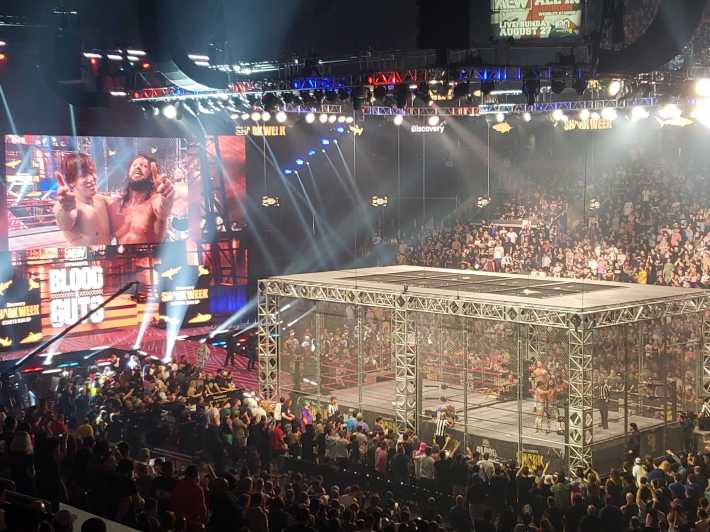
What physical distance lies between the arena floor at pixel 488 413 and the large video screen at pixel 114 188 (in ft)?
28.7

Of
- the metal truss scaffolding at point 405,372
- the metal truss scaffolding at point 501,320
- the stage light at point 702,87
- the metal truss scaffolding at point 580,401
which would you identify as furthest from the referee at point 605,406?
the stage light at point 702,87

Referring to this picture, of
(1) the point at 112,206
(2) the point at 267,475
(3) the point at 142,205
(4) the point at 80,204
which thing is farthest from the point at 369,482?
(3) the point at 142,205

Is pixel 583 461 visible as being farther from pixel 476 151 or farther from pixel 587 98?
pixel 476 151

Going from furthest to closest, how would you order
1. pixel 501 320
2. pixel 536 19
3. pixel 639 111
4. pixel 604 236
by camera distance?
pixel 604 236 → pixel 639 111 → pixel 501 320 → pixel 536 19

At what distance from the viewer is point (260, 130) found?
3203cm

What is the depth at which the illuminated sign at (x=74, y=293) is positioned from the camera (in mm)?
27297

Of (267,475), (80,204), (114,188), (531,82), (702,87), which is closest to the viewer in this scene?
(267,475)

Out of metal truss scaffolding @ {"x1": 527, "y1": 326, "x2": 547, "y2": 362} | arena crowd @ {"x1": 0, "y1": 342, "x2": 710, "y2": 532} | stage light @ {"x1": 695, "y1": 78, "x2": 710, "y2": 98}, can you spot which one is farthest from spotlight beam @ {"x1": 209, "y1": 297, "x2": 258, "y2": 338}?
stage light @ {"x1": 695, "y1": 78, "x2": 710, "y2": 98}

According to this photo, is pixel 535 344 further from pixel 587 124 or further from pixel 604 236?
pixel 587 124

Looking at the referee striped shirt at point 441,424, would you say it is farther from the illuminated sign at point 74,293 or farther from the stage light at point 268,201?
the stage light at point 268,201

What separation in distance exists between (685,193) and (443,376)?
422 inches

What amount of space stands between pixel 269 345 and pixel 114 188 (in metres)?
8.31

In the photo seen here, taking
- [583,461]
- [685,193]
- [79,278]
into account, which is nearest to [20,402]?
[79,278]

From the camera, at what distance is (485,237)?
3198cm
